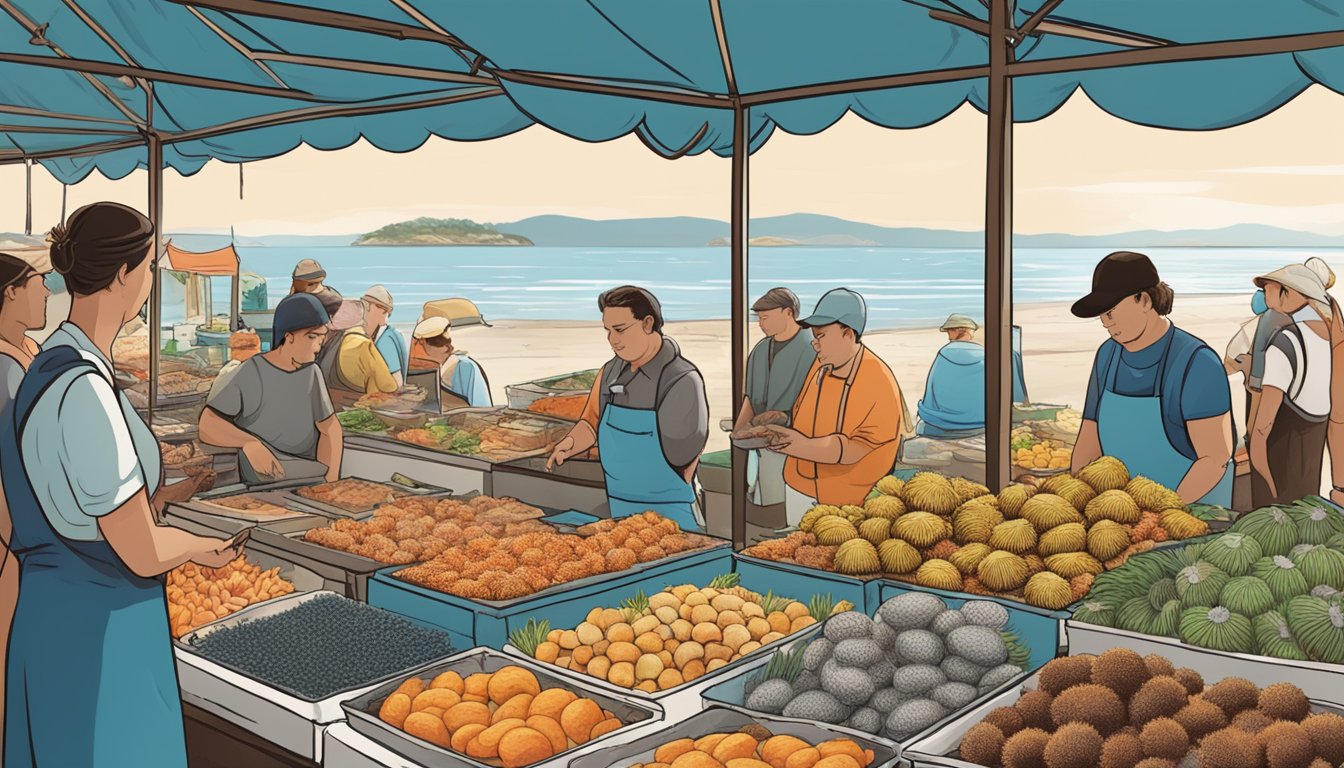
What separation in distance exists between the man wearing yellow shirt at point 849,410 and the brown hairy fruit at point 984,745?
208 centimetres

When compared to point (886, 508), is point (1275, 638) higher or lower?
lower

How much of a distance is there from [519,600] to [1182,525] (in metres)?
1.84

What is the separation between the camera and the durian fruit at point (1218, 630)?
2.40 meters

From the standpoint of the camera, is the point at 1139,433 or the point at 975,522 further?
the point at 1139,433

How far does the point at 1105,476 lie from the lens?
3.08 metres

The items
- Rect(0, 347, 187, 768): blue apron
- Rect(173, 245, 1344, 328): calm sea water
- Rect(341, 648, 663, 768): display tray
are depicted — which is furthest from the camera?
Rect(173, 245, 1344, 328): calm sea water

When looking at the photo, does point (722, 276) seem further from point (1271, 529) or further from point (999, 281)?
point (1271, 529)

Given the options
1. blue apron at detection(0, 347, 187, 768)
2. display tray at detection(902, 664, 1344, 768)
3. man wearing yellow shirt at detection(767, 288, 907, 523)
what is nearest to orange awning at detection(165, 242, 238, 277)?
man wearing yellow shirt at detection(767, 288, 907, 523)

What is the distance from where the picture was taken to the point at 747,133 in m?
5.00

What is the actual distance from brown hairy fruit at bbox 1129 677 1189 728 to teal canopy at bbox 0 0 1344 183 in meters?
2.29

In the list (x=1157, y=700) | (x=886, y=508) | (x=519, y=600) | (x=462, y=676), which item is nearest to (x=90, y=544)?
(x=462, y=676)

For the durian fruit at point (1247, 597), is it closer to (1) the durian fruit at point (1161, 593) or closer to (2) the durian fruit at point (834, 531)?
(1) the durian fruit at point (1161, 593)

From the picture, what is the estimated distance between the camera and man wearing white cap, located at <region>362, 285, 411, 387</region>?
7539 millimetres

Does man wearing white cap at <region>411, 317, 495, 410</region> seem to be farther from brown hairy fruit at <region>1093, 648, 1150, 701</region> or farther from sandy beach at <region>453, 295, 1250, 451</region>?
sandy beach at <region>453, 295, 1250, 451</region>
